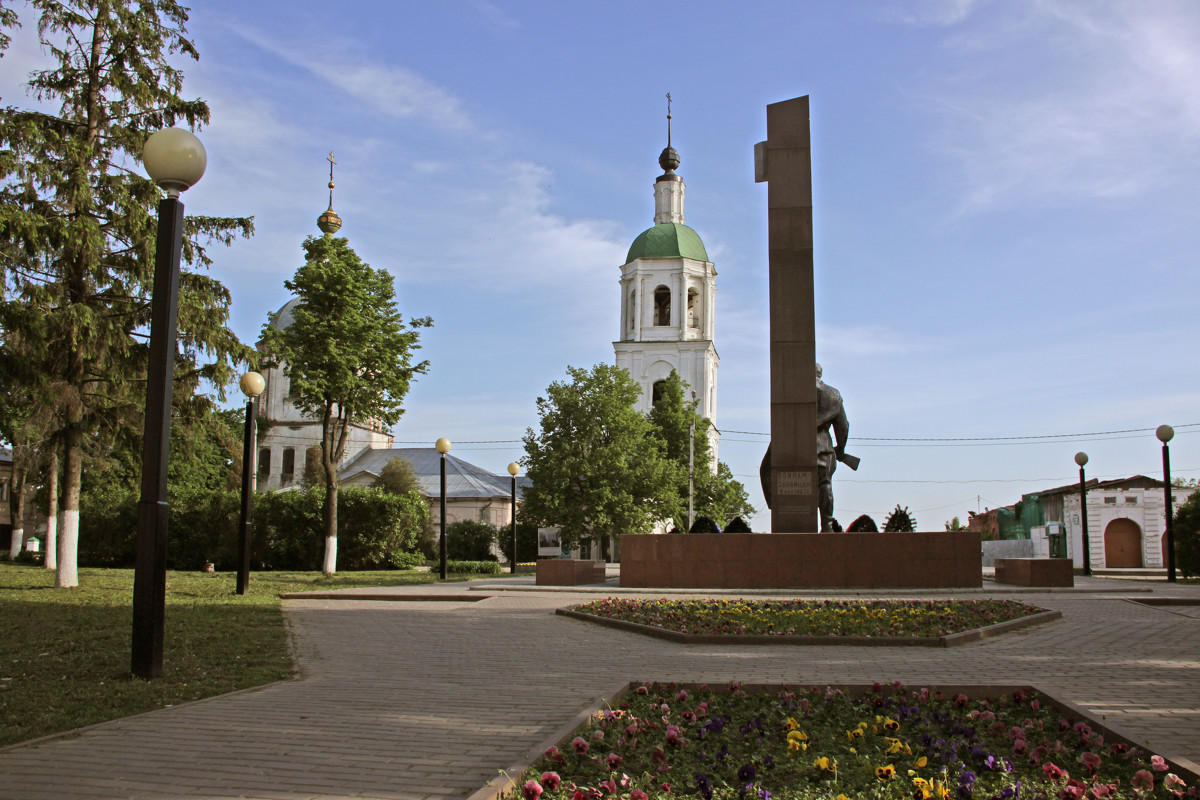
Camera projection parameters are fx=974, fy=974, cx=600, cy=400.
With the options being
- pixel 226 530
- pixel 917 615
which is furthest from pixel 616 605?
pixel 226 530

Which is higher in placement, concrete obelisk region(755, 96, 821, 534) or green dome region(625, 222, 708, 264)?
green dome region(625, 222, 708, 264)

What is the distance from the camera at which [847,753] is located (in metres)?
5.01

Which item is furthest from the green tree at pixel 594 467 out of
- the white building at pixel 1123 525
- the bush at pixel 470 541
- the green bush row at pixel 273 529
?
the white building at pixel 1123 525

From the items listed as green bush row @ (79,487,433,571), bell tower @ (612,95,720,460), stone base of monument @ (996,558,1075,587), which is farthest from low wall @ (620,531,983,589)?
bell tower @ (612,95,720,460)

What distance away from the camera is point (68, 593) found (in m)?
16.0

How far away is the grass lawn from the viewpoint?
6.13 meters

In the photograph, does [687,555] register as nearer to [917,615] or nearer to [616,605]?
[616,605]

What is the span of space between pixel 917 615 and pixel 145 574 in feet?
26.8

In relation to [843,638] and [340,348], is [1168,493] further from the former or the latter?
[340,348]

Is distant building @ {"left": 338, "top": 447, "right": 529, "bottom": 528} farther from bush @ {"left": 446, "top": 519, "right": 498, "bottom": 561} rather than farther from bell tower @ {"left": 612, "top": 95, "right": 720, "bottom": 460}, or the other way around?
bell tower @ {"left": 612, "top": 95, "right": 720, "bottom": 460}

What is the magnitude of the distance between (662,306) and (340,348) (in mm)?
35208

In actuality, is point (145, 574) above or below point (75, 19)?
below

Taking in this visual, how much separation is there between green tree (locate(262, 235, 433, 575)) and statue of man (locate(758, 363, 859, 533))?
13.4 metres

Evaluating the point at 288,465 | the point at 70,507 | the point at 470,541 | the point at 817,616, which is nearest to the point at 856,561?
the point at 817,616
